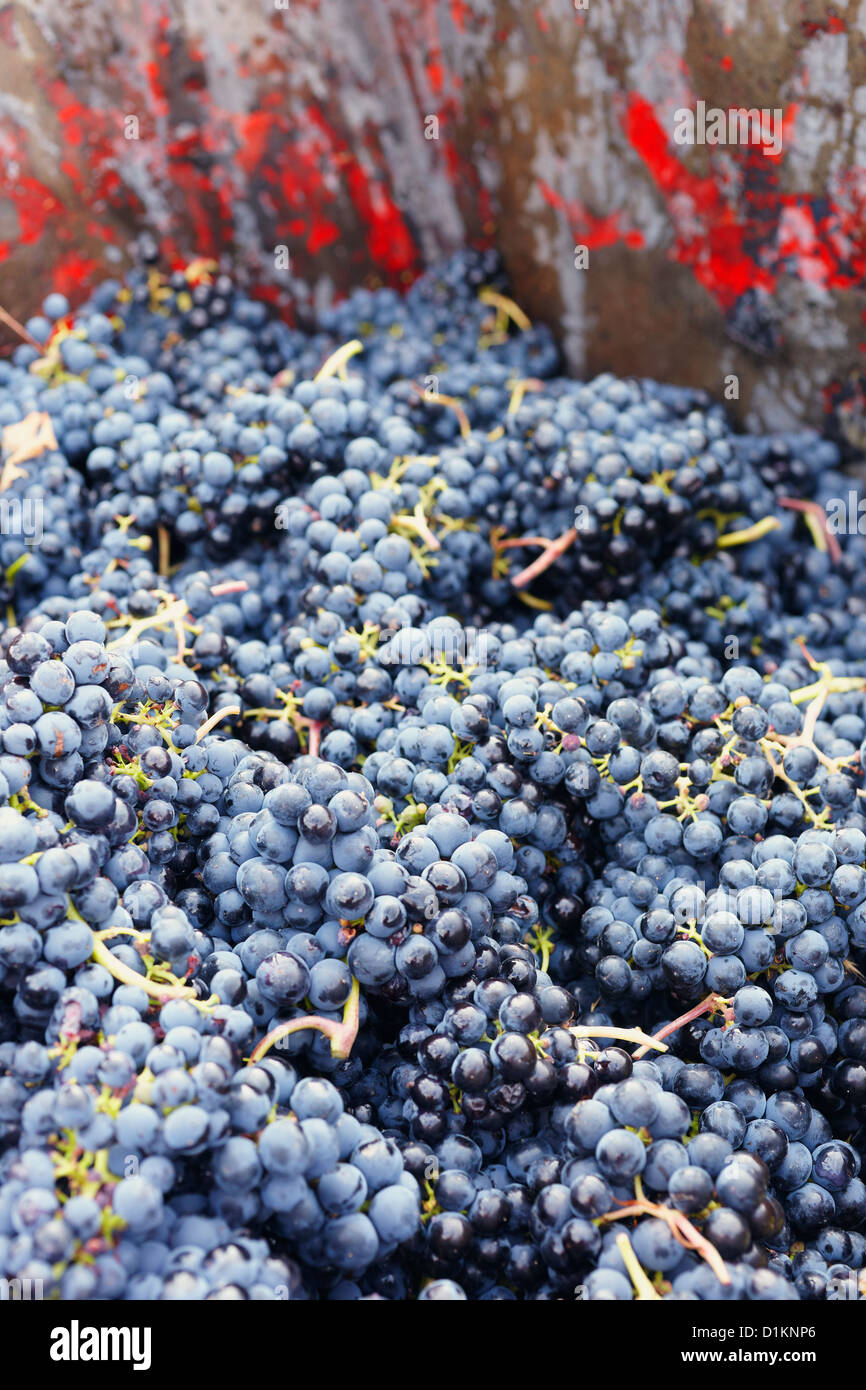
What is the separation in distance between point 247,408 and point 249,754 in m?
0.65

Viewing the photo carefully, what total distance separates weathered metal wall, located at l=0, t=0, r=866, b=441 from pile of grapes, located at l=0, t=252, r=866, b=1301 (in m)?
0.19

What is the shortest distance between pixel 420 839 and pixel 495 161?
1.63 meters

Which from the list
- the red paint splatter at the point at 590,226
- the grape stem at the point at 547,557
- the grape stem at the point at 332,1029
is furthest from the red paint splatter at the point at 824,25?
the grape stem at the point at 332,1029

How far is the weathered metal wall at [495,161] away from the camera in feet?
5.70

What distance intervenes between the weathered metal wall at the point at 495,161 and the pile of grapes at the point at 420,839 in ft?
0.63

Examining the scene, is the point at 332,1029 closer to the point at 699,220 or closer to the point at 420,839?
the point at 420,839

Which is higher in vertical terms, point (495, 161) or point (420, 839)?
point (495, 161)

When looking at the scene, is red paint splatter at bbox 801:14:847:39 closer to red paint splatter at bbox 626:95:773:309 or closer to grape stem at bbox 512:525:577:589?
red paint splatter at bbox 626:95:773:309

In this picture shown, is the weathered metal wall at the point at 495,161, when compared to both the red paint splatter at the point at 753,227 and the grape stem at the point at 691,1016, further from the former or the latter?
the grape stem at the point at 691,1016

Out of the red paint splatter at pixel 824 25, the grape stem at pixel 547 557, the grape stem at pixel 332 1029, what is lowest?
the grape stem at pixel 332 1029

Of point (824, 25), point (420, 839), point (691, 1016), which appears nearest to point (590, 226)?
point (824, 25)

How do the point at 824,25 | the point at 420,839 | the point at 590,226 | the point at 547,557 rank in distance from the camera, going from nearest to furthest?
1. the point at 420,839
2. the point at 824,25
3. the point at 547,557
4. the point at 590,226

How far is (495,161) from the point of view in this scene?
218 cm

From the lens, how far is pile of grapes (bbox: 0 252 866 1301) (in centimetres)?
100
